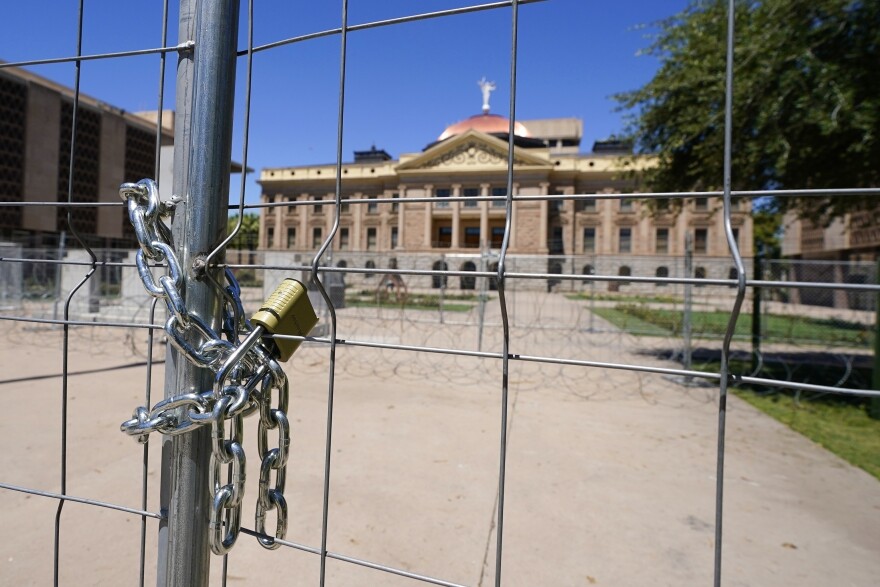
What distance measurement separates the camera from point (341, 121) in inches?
42.4

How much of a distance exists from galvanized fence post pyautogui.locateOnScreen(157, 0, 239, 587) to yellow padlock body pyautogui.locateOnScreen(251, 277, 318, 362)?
119mm

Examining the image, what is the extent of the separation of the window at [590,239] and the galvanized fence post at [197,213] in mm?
52103

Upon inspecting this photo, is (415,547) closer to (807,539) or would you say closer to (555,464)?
(555,464)

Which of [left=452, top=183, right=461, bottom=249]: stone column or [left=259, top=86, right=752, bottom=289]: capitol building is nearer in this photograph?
[left=259, top=86, right=752, bottom=289]: capitol building

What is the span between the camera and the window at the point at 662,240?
49.1 meters

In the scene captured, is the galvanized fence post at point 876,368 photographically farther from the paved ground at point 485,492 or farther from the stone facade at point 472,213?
the stone facade at point 472,213

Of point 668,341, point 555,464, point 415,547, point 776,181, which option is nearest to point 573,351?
point 668,341

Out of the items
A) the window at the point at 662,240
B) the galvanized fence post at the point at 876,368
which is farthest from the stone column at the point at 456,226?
the galvanized fence post at the point at 876,368

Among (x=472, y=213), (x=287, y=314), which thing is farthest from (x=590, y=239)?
(x=287, y=314)

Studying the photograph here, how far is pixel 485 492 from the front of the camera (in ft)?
11.6

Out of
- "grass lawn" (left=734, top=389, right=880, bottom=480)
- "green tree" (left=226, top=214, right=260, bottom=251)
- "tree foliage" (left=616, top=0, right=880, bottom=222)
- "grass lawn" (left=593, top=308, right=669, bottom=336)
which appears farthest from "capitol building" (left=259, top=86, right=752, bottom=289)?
"grass lawn" (left=734, top=389, right=880, bottom=480)

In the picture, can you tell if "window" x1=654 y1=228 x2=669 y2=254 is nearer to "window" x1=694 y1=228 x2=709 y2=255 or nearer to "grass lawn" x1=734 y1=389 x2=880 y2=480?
"window" x1=694 y1=228 x2=709 y2=255

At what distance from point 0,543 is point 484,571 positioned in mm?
2482

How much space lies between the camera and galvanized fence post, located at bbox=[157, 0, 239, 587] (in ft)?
3.28
